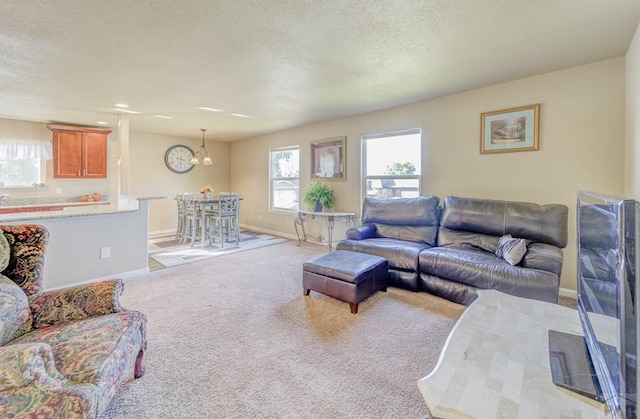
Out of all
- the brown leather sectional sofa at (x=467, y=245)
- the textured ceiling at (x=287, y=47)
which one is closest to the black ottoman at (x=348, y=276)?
the brown leather sectional sofa at (x=467, y=245)

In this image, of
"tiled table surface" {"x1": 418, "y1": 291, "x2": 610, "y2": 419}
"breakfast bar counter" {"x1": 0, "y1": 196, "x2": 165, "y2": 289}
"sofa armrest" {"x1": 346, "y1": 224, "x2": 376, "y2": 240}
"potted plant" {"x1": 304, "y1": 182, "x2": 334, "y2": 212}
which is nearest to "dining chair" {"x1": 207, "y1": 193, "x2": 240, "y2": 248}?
"potted plant" {"x1": 304, "y1": 182, "x2": 334, "y2": 212}

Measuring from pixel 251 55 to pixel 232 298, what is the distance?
7.83 ft

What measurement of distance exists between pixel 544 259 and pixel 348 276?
171 centimetres

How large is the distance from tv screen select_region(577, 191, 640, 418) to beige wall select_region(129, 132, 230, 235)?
7330 mm

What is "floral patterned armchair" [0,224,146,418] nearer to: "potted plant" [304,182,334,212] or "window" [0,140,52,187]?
"potted plant" [304,182,334,212]

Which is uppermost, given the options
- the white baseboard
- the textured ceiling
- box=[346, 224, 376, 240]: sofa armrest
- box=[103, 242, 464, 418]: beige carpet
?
the textured ceiling

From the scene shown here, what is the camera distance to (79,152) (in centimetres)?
541

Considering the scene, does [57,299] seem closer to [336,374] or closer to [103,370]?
[103,370]

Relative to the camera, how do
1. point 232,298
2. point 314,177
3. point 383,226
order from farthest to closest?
point 314,177 → point 383,226 → point 232,298

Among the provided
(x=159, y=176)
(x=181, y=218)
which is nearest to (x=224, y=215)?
(x=181, y=218)

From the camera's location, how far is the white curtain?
4863 mm

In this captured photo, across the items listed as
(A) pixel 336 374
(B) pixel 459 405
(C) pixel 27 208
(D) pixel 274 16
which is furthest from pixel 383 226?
(C) pixel 27 208

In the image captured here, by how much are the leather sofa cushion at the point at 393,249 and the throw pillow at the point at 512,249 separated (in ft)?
2.45

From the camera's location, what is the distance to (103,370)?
1206mm
